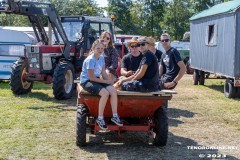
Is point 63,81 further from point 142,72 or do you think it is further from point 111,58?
point 142,72

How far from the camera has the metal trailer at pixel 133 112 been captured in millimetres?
6555

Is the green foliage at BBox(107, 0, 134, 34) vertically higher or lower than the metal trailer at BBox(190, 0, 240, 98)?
higher

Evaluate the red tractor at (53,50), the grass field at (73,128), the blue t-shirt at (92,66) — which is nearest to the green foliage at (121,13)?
the red tractor at (53,50)

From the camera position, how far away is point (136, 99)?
655 cm

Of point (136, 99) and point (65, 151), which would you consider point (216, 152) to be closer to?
point (136, 99)

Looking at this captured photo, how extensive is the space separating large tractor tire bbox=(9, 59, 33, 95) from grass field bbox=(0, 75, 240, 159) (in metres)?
0.23

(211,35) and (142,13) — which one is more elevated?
(142,13)

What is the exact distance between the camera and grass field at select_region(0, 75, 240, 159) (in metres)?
6.61

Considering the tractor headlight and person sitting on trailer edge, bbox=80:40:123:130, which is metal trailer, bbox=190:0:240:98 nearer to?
person sitting on trailer edge, bbox=80:40:123:130

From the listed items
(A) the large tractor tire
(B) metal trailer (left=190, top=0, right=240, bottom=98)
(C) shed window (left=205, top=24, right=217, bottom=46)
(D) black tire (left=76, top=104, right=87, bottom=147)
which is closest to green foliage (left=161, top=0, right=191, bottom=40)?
(B) metal trailer (left=190, top=0, right=240, bottom=98)

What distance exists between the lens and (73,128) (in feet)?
27.2

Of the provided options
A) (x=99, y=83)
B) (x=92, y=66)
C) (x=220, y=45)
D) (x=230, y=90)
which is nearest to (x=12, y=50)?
(x=220, y=45)

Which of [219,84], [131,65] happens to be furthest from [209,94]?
[131,65]

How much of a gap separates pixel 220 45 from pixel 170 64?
597 cm
